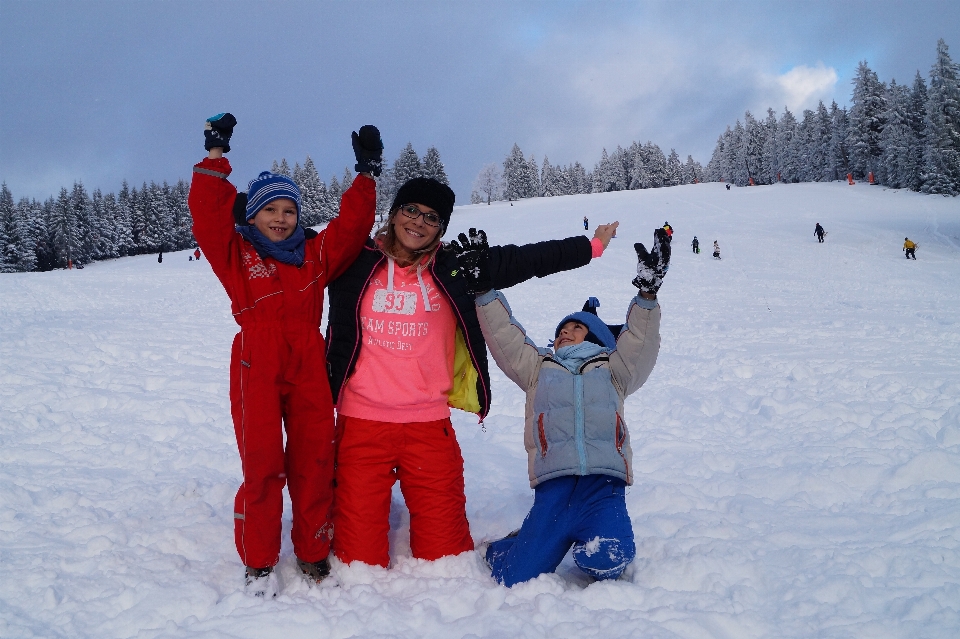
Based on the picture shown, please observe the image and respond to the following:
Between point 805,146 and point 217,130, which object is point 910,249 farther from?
point 805,146

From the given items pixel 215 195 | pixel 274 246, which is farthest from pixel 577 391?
pixel 215 195

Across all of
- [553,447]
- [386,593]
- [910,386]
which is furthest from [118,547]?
[910,386]

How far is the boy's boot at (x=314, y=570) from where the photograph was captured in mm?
3131

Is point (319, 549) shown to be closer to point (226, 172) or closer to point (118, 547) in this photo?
point (118, 547)

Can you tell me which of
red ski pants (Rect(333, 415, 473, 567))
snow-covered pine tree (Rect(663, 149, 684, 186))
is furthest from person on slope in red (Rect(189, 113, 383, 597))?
snow-covered pine tree (Rect(663, 149, 684, 186))

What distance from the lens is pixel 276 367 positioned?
2.98 meters

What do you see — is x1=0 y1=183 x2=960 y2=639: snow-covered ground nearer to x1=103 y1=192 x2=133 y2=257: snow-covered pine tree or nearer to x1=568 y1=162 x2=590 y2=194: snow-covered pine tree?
x1=103 y1=192 x2=133 y2=257: snow-covered pine tree

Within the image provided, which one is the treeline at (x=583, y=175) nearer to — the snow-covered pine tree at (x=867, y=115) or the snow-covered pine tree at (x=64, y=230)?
the snow-covered pine tree at (x=867, y=115)

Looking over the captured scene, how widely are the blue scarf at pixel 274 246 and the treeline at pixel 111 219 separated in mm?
→ 53579

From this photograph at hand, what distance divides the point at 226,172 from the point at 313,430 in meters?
1.47

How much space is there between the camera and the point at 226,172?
293 cm

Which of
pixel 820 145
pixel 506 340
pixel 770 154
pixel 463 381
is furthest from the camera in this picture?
pixel 770 154

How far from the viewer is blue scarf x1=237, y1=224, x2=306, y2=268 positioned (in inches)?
121

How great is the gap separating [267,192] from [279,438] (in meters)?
1.35
